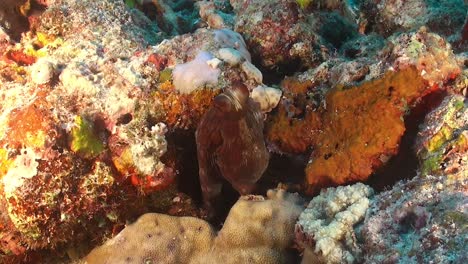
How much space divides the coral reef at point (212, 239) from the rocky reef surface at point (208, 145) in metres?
0.01

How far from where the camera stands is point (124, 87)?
3.32 m

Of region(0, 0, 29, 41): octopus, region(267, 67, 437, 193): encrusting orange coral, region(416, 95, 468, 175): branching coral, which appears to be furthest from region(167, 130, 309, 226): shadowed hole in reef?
region(0, 0, 29, 41): octopus

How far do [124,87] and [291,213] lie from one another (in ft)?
5.75

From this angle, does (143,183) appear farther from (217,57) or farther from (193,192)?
(217,57)

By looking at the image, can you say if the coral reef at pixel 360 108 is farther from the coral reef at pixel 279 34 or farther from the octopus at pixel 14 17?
the octopus at pixel 14 17

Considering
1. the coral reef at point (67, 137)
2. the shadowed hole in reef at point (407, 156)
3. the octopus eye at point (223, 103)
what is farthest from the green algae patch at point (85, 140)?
the shadowed hole in reef at point (407, 156)

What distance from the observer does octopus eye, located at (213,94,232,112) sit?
2830 millimetres

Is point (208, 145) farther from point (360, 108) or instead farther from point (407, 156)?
point (407, 156)

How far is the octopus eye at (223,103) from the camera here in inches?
111

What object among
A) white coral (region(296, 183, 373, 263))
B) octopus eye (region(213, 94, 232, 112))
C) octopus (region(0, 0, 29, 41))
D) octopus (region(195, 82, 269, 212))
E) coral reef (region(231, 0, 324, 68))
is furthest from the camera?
coral reef (region(231, 0, 324, 68))

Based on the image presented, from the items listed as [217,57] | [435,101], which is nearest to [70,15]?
[217,57]

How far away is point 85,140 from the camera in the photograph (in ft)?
9.71

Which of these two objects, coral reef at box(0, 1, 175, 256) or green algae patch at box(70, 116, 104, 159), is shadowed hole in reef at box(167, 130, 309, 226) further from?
green algae patch at box(70, 116, 104, 159)

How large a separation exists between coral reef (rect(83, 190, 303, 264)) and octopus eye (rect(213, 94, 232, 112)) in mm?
921
